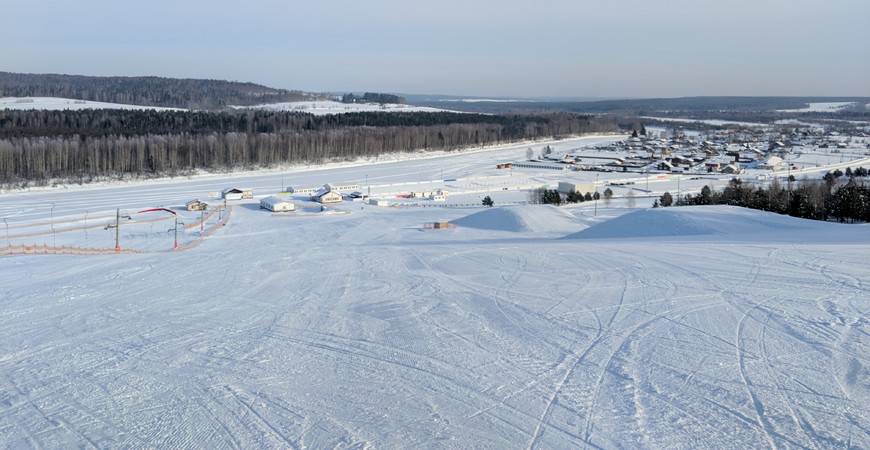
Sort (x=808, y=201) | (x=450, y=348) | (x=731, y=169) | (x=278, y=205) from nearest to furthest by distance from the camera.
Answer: (x=450, y=348), (x=808, y=201), (x=278, y=205), (x=731, y=169)

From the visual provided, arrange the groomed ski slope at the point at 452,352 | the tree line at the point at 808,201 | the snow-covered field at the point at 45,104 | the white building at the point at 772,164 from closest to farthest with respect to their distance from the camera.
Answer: the groomed ski slope at the point at 452,352 → the tree line at the point at 808,201 → the white building at the point at 772,164 → the snow-covered field at the point at 45,104

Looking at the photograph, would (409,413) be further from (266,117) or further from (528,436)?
(266,117)

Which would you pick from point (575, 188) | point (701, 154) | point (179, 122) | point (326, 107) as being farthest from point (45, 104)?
point (701, 154)

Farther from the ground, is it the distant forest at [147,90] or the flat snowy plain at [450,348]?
the distant forest at [147,90]

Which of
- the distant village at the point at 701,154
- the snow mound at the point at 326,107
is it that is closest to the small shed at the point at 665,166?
the distant village at the point at 701,154

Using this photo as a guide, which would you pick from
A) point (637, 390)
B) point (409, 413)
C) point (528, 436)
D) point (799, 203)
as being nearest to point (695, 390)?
point (637, 390)

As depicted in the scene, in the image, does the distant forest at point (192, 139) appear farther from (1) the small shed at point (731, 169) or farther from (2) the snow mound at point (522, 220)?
(2) the snow mound at point (522, 220)

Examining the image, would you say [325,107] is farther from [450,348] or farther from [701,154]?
[450,348]
